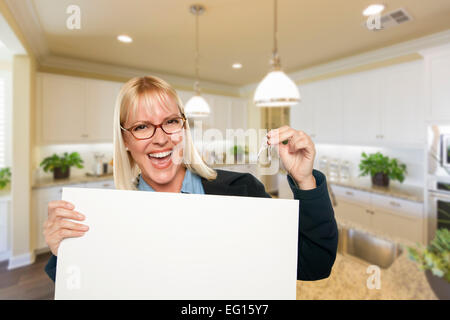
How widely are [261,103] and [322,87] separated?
2133mm

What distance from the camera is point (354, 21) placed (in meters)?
2.10

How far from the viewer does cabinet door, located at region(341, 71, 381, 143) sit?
2838 millimetres

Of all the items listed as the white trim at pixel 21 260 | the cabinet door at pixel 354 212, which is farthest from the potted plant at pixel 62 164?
the cabinet door at pixel 354 212

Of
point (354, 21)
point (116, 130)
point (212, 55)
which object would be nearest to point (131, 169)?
point (116, 130)

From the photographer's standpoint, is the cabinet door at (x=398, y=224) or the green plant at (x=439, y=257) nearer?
the green plant at (x=439, y=257)

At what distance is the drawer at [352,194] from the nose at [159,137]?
3110mm

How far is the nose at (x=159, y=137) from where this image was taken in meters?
0.39

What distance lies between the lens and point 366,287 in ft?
2.87

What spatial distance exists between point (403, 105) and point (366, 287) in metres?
2.63

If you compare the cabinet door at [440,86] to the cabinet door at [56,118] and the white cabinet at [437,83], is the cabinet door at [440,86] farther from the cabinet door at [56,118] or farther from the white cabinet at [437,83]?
the cabinet door at [56,118]

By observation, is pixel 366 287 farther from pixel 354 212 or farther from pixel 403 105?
pixel 403 105

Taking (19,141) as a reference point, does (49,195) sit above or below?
below

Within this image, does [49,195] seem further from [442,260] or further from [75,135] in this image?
[442,260]

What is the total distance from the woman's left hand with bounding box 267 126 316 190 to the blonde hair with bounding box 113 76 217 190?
15cm
